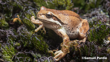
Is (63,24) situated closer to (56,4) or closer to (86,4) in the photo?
(56,4)

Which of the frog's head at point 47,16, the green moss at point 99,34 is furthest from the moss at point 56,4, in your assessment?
the green moss at point 99,34

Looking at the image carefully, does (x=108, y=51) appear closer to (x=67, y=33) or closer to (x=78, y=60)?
(x=78, y=60)

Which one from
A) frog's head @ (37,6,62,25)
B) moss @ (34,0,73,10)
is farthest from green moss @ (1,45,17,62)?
moss @ (34,0,73,10)

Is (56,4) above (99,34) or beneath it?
above

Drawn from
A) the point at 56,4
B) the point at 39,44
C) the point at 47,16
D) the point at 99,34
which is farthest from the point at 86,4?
the point at 39,44

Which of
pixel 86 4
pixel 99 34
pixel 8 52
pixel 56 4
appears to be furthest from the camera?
pixel 86 4

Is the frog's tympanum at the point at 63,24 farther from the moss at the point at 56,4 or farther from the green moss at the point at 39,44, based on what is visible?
the moss at the point at 56,4

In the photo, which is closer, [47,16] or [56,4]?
[47,16]

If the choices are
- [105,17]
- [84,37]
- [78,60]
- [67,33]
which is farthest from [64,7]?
[78,60]
